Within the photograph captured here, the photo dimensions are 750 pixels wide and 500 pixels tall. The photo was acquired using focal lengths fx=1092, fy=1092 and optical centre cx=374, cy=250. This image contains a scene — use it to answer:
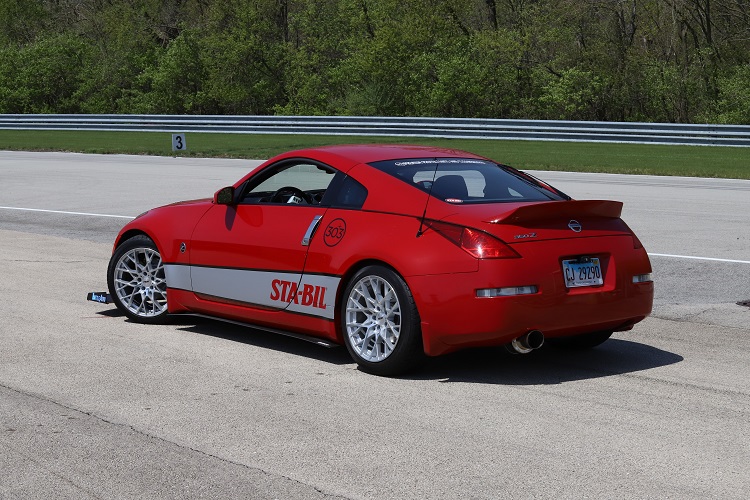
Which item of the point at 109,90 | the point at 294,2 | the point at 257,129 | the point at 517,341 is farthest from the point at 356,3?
the point at 517,341

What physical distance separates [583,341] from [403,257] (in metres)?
1.68

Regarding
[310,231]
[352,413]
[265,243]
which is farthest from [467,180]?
[352,413]

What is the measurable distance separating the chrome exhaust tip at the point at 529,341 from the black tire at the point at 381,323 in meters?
0.56

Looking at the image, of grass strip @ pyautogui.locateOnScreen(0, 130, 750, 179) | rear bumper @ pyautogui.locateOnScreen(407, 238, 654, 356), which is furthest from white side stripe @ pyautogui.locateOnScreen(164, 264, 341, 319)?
grass strip @ pyautogui.locateOnScreen(0, 130, 750, 179)

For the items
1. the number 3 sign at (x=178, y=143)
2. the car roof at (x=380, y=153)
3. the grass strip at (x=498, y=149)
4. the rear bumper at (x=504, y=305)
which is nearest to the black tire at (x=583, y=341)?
the rear bumper at (x=504, y=305)

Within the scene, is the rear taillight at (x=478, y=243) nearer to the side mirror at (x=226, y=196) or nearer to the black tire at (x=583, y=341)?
the black tire at (x=583, y=341)

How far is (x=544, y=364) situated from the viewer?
699 cm

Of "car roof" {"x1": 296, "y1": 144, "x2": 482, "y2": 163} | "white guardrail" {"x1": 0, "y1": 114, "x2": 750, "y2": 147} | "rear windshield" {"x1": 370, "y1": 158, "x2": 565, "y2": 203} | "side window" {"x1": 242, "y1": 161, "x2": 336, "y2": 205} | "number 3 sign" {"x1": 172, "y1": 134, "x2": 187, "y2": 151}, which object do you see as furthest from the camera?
"white guardrail" {"x1": 0, "y1": 114, "x2": 750, "y2": 147}

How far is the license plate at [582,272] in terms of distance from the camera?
6441 millimetres

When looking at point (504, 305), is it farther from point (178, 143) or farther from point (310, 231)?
point (178, 143)

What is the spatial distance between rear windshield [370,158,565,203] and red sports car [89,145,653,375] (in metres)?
0.01

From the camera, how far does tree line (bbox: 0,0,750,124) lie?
132 feet

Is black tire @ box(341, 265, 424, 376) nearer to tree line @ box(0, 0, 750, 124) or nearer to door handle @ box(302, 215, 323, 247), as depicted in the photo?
door handle @ box(302, 215, 323, 247)

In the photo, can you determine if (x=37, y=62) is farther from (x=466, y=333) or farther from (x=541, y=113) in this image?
(x=466, y=333)
